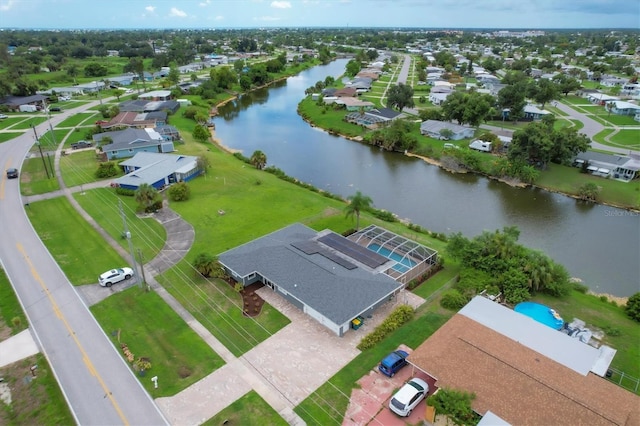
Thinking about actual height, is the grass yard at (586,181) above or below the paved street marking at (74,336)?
below

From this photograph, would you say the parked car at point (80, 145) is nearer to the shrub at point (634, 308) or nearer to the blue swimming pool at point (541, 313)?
the blue swimming pool at point (541, 313)

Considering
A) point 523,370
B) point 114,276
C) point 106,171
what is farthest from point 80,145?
point 523,370

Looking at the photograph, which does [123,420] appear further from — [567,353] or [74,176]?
[74,176]

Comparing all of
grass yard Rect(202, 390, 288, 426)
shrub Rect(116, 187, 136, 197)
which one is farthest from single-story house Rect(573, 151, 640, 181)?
shrub Rect(116, 187, 136, 197)

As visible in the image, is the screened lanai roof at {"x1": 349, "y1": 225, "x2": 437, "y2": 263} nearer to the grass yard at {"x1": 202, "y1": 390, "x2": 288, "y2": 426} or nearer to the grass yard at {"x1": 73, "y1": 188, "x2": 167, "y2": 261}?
the grass yard at {"x1": 202, "y1": 390, "x2": 288, "y2": 426}

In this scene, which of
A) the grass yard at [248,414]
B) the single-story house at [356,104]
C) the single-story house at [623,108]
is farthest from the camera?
the single-story house at [356,104]

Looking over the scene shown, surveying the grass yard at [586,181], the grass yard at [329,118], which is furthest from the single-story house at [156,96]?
the grass yard at [586,181]
